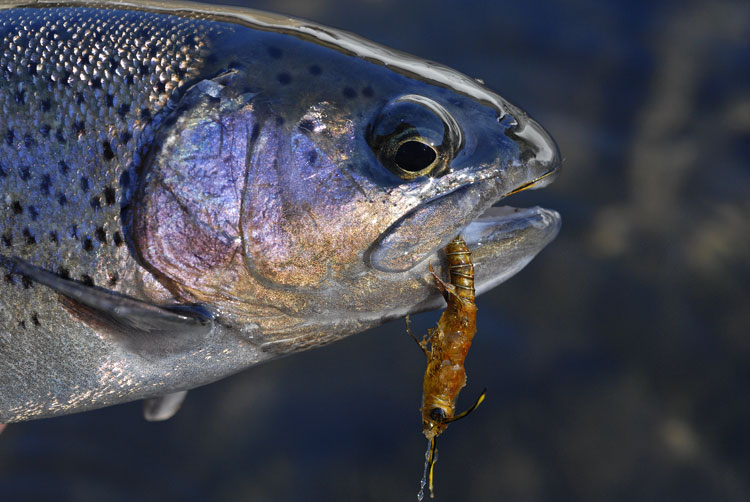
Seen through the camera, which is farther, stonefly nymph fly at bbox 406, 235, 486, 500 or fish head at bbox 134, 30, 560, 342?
stonefly nymph fly at bbox 406, 235, 486, 500

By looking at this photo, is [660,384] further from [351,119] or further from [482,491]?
[351,119]

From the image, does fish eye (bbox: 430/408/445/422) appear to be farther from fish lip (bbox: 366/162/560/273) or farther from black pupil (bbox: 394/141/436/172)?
black pupil (bbox: 394/141/436/172)

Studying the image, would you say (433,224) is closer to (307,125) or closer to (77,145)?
(307,125)

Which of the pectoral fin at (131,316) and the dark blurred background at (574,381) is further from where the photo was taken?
the dark blurred background at (574,381)

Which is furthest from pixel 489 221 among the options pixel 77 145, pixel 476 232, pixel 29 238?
pixel 29 238

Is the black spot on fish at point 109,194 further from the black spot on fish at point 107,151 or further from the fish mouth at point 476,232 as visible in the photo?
the fish mouth at point 476,232

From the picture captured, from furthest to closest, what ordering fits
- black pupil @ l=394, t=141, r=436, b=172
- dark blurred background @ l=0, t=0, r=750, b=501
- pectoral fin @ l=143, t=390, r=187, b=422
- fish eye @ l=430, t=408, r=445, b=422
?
dark blurred background @ l=0, t=0, r=750, b=501 < pectoral fin @ l=143, t=390, r=187, b=422 < fish eye @ l=430, t=408, r=445, b=422 < black pupil @ l=394, t=141, r=436, b=172

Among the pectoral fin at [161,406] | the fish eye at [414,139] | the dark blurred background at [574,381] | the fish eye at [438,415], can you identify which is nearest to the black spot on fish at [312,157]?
the fish eye at [414,139]

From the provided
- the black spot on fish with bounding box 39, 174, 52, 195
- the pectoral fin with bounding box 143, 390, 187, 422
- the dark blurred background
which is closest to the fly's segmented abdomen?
the black spot on fish with bounding box 39, 174, 52, 195
